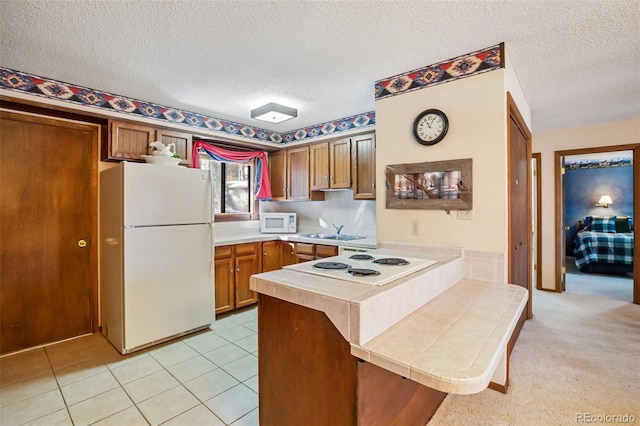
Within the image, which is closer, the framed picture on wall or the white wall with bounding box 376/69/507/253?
the white wall with bounding box 376/69/507/253

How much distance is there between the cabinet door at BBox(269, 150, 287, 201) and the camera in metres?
4.38

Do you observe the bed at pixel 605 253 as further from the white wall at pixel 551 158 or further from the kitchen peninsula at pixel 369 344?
the kitchen peninsula at pixel 369 344

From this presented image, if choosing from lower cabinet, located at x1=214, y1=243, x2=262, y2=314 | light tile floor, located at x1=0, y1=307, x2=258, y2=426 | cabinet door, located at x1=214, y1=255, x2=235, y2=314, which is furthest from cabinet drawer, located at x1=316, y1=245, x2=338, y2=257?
light tile floor, located at x1=0, y1=307, x2=258, y2=426

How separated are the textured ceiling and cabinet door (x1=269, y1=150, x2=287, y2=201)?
1466 mm

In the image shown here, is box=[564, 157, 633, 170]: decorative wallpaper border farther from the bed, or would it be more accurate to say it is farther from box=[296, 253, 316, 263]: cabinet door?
box=[296, 253, 316, 263]: cabinet door

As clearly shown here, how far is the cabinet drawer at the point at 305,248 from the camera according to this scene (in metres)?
3.60

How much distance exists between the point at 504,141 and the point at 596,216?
268 inches

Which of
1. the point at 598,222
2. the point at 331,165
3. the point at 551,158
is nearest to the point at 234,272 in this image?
the point at 331,165

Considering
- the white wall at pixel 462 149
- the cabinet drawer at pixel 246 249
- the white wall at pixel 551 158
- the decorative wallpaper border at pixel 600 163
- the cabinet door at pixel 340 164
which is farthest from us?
the decorative wallpaper border at pixel 600 163

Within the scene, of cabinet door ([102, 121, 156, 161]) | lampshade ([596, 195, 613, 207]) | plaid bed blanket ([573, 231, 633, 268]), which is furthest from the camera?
lampshade ([596, 195, 613, 207])

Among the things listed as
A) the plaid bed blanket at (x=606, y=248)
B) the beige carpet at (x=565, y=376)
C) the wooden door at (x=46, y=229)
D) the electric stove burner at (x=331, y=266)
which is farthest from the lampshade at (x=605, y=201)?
the wooden door at (x=46, y=229)

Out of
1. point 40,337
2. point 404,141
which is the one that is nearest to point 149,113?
point 40,337

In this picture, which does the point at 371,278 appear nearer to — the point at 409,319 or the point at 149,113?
the point at 409,319

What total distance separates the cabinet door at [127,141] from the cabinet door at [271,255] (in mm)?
1711
